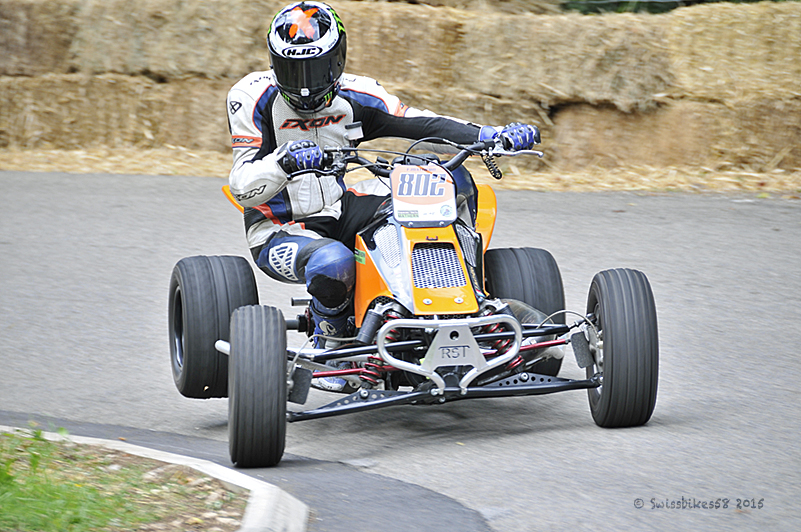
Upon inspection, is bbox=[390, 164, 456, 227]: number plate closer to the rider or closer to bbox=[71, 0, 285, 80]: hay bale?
the rider

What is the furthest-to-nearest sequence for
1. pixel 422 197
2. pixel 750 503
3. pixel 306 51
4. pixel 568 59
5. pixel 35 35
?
pixel 35 35, pixel 568 59, pixel 306 51, pixel 422 197, pixel 750 503

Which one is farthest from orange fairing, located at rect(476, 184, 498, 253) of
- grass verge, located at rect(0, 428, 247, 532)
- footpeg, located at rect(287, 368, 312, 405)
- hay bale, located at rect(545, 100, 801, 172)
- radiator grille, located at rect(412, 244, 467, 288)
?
hay bale, located at rect(545, 100, 801, 172)

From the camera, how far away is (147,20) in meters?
14.3

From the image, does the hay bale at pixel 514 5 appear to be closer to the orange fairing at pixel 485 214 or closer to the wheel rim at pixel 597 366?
the orange fairing at pixel 485 214

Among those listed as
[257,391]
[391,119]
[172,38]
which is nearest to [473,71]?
[172,38]

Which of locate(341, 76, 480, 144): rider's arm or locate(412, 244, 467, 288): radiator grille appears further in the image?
locate(341, 76, 480, 144): rider's arm

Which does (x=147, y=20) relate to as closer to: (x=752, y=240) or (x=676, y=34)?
(x=676, y=34)

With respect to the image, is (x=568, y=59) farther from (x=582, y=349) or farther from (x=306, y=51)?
(x=582, y=349)

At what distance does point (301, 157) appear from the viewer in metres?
4.75

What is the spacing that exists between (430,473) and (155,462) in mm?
1097

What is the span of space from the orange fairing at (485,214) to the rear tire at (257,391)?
1297mm

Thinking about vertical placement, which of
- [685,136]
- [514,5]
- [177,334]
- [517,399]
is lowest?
[517,399]

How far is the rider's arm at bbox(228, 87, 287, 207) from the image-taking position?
5.01 metres

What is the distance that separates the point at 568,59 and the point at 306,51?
8.09 m
